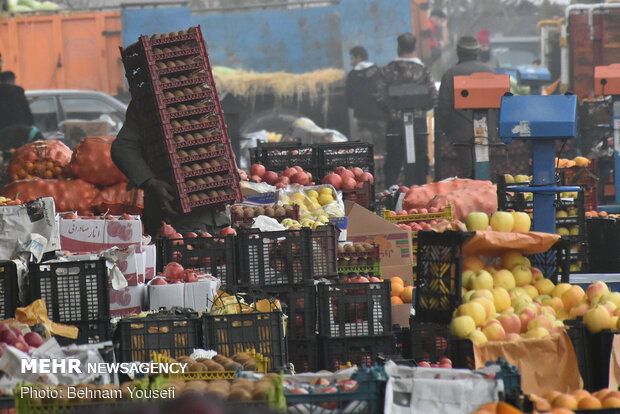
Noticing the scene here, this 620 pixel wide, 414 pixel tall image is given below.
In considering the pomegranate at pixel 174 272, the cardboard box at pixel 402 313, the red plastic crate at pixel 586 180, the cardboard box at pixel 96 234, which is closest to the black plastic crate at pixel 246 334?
the pomegranate at pixel 174 272

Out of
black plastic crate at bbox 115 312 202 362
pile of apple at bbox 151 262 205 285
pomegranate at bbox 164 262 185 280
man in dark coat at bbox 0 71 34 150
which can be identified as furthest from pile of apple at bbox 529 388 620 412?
man in dark coat at bbox 0 71 34 150

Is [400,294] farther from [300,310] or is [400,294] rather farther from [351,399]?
[351,399]

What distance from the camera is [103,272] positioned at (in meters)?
5.62

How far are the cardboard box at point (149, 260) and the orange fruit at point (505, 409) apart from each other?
318 centimetres

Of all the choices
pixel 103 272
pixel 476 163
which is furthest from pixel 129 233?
pixel 476 163

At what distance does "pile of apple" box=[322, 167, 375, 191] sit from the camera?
10047mm

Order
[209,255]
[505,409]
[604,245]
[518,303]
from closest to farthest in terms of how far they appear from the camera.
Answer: [505,409] < [518,303] < [209,255] < [604,245]

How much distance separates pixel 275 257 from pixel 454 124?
8.62 m

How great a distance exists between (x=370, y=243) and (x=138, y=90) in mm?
2092

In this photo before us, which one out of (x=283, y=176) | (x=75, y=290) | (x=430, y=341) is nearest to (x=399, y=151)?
(x=283, y=176)

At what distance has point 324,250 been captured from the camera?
6996mm

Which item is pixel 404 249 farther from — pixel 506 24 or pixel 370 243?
pixel 506 24

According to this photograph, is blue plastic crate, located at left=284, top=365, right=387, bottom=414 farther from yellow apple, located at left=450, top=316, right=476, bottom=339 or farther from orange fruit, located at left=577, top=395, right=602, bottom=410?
yellow apple, located at left=450, top=316, right=476, bottom=339

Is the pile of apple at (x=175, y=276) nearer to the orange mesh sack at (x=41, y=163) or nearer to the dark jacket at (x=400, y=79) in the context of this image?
the orange mesh sack at (x=41, y=163)
